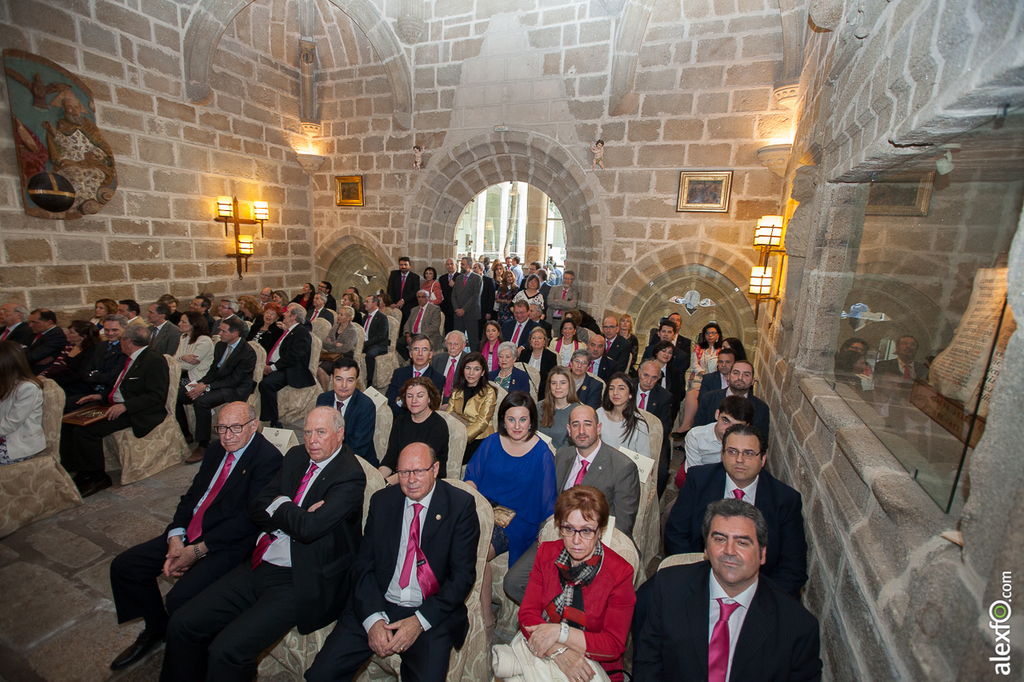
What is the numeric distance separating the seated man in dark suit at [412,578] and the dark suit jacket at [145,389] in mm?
2940

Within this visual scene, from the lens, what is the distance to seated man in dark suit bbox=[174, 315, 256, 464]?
452 centimetres

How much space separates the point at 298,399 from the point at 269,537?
306cm

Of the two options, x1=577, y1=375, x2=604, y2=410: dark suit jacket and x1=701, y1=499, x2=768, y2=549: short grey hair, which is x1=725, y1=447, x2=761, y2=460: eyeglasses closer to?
x1=701, y1=499, x2=768, y2=549: short grey hair

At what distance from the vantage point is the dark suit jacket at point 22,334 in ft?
14.9

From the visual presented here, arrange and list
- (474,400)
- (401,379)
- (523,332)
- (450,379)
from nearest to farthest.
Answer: (474,400), (401,379), (450,379), (523,332)

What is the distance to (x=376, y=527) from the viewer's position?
2217mm

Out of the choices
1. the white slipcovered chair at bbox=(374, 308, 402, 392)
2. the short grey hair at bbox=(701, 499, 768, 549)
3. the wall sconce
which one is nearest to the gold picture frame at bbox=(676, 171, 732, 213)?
the white slipcovered chair at bbox=(374, 308, 402, 392)

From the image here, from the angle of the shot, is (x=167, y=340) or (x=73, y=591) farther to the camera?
(x=167, y=340)

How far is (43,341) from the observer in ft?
14.8

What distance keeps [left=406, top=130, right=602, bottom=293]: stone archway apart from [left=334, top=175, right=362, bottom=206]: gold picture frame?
1.16 meters

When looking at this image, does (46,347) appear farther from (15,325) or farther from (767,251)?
(767,251)

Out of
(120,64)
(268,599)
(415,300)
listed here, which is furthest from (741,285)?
(120,64)

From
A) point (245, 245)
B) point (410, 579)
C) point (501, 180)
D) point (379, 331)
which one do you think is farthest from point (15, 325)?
point (501, 180)

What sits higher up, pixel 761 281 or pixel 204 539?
pixel 761 281
